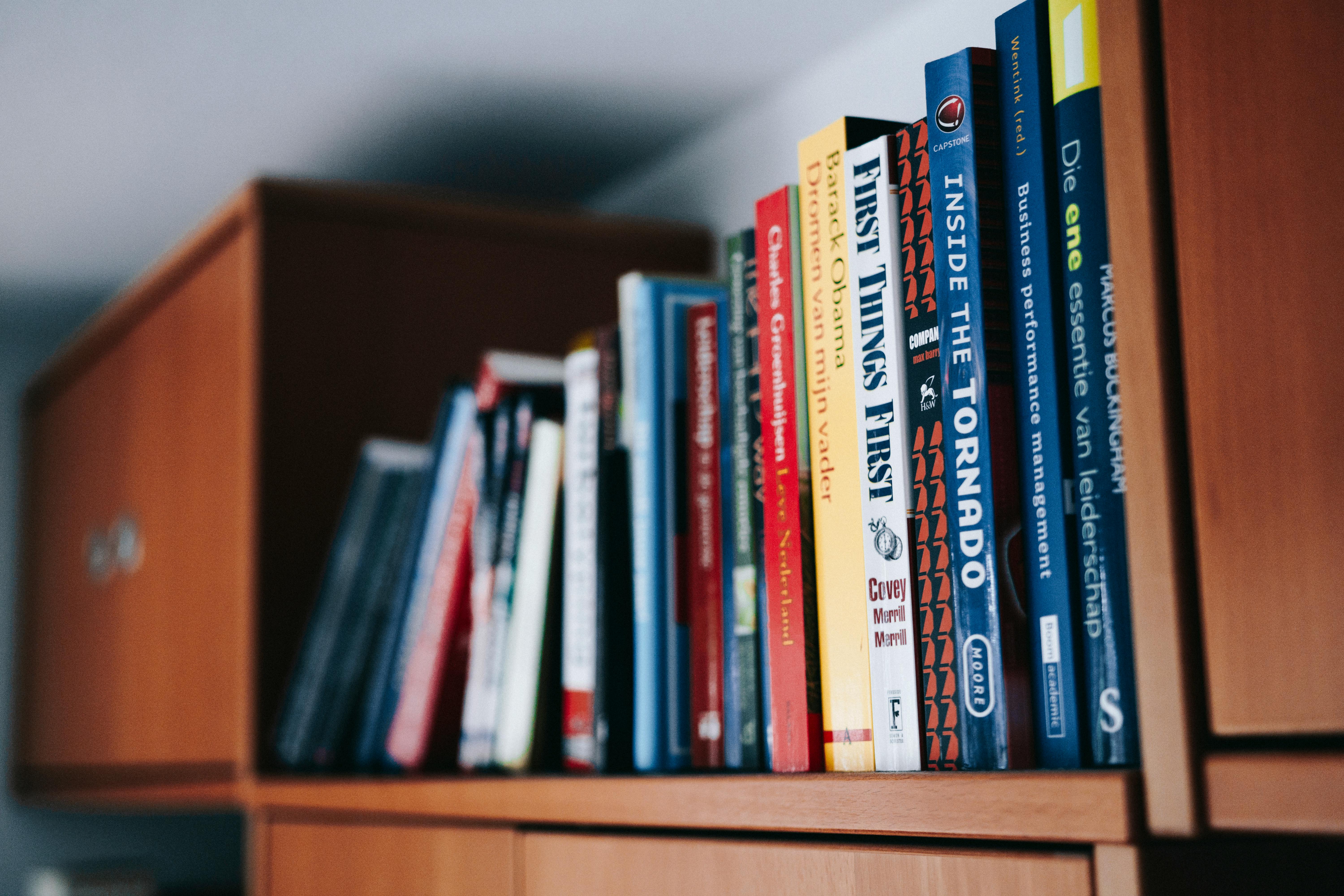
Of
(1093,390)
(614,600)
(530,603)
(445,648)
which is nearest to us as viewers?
(1093,390)

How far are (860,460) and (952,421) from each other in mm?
75

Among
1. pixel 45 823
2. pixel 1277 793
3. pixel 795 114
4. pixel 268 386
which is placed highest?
pixel 795 114

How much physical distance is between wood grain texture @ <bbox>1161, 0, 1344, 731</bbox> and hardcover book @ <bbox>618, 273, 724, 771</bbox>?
17.7 inches

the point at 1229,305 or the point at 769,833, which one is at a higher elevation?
the point at 1229,305

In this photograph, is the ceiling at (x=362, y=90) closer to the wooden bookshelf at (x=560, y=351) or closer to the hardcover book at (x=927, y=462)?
the wooden bookshelf at (x=560, y=351)

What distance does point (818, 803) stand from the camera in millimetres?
605

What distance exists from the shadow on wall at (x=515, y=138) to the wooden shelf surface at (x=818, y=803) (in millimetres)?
747

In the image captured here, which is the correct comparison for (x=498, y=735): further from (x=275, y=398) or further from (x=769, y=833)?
(x=275, y=398)

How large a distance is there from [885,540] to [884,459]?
4 centimetres

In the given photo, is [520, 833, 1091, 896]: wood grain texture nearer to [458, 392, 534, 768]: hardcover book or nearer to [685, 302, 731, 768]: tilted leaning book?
[685, 302, 731, 768]: tilted leaning book

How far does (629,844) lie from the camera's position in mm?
757

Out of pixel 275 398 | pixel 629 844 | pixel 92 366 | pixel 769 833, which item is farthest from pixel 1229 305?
pixel 92 366

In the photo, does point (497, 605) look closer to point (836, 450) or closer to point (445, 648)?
point (445, 648)

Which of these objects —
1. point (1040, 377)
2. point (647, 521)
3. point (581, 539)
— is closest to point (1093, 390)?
point (1040, 377)
